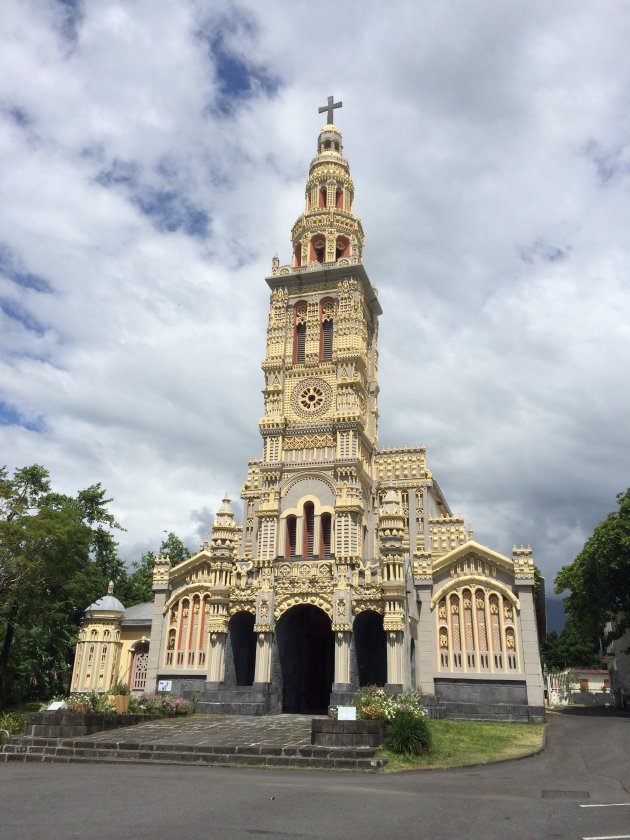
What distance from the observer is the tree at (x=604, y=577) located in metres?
38.4

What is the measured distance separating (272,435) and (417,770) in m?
25.8

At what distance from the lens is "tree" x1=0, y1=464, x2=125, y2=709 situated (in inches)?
1432

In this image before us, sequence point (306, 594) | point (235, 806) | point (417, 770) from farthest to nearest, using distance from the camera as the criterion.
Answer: point (306, 594), point (417, 770), point (235, 806)

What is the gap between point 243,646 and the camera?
3838 centimetres

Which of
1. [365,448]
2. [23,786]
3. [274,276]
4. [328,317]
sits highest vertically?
[274,276]

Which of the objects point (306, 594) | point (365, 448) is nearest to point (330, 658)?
point (306, 594)

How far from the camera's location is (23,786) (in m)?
15.5

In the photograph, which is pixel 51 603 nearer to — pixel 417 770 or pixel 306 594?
pixel 306 594

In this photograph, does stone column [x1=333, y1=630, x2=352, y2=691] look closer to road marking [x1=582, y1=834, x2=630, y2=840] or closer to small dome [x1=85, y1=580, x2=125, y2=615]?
small dome [x1=85, y1=580, x2=125, y2=615]

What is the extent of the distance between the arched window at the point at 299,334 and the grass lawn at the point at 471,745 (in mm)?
24826

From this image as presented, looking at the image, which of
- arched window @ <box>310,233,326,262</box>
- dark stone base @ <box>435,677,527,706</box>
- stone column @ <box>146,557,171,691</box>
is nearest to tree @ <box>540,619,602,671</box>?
dark stone base @ <box>435,677,527,706</box>

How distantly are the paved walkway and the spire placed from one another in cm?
2948

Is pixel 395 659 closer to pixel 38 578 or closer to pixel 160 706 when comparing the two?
pixel 160 706

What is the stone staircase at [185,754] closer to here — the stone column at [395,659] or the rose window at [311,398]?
the stone column at [395,659]
